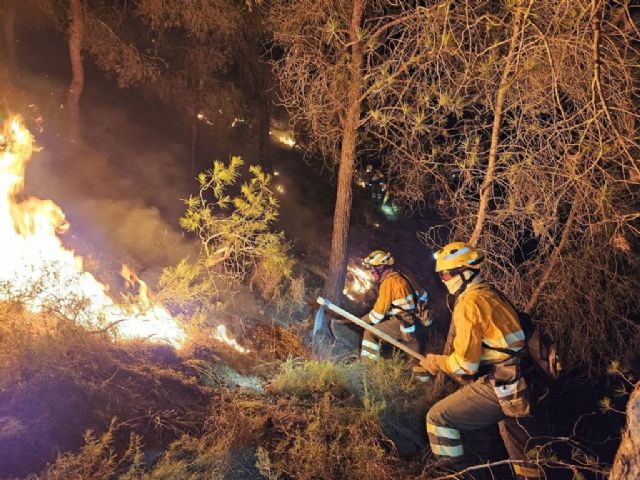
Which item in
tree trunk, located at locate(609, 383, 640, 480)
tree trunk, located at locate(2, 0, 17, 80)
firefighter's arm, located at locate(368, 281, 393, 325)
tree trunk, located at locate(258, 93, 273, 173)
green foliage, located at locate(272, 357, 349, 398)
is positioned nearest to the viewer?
tree trunk, located at locate(609, 383, 640, 480)

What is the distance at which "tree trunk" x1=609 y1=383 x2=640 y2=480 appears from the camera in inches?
109

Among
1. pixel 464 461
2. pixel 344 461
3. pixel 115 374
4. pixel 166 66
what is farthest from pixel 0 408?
pixel 166 66

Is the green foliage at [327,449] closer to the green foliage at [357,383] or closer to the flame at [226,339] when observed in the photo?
the green foliage at [357,383]

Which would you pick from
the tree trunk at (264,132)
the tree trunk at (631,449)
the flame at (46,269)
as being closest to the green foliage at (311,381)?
the flame at (46,269)

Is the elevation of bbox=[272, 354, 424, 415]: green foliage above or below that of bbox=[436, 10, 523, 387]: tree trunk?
below

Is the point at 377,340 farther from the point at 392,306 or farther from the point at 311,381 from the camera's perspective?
the point at 311,381

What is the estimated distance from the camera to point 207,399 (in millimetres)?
5250

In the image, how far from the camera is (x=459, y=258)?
4.86m

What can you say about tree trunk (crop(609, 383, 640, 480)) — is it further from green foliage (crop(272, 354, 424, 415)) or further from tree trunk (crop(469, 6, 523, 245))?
tree trunk (crop(469, 6, 523, 245))

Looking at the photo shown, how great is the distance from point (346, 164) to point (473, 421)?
13.6 ft

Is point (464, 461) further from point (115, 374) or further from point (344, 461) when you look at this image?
point (115, 374)

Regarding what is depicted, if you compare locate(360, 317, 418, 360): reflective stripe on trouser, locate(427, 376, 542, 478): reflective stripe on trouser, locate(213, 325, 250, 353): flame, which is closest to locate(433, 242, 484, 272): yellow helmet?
locate(427, 376, 542, 478): reflective stripe on trouser

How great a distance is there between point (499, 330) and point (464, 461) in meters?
1.45

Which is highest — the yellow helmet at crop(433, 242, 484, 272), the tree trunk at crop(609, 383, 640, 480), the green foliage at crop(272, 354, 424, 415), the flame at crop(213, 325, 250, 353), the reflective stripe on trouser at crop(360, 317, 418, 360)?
the tree trunk at crop(609, 383, 640, 480)
